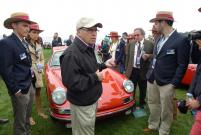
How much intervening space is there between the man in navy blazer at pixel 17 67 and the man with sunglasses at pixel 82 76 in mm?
992

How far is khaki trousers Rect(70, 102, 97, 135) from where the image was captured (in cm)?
307

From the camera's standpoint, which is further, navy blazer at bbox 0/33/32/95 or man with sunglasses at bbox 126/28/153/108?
man with sunglasses at bbox 126/28/153/108

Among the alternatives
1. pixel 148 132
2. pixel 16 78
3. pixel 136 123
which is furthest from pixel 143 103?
pixel 16 78

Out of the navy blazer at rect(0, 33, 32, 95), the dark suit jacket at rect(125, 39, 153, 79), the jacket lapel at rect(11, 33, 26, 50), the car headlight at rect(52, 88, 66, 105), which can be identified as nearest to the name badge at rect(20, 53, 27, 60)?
the navy blazer at rect(0, 33, 32, 95)

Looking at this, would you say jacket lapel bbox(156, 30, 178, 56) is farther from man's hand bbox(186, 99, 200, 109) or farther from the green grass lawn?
the green grass lawn

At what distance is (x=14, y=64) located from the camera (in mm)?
3715

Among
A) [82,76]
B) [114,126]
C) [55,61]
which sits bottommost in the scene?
[114,126]

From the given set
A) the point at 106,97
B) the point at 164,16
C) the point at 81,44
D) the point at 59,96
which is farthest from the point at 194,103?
the point at 59,96

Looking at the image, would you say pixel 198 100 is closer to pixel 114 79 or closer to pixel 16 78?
pixel 16 78

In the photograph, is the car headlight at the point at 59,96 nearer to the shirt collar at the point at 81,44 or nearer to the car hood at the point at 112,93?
the car hood at the point at 112,93

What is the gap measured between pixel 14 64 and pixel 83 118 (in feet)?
4.60

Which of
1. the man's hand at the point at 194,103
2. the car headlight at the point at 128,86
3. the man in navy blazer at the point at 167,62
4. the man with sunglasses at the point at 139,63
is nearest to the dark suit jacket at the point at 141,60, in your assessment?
the man with sunglasses at the point at 139,63

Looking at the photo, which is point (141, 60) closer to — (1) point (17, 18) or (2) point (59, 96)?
(2) point (59, 96)

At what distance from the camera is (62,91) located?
15.5 feet
